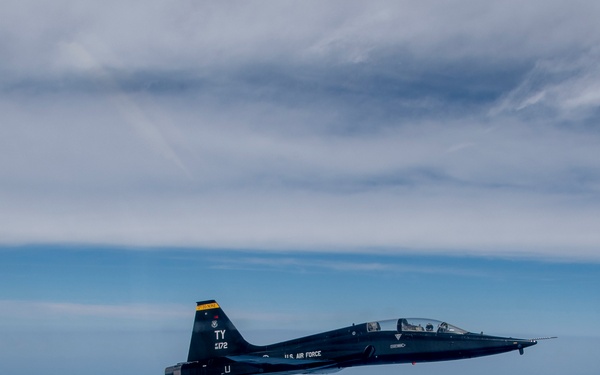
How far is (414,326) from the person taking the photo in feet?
128

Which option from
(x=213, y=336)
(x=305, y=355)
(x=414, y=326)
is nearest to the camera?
(x=414, y=326)

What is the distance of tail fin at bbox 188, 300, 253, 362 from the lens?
4450 centimetres

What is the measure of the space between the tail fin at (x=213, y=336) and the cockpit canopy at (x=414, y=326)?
434 inches

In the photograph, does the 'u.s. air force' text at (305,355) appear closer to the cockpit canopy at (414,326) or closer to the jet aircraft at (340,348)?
the jet aircraft at (340,348)

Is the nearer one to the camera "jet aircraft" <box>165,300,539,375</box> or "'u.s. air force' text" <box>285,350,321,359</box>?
"jet aircraft" <box>165,300,539,375</box>

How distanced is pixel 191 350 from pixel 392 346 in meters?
15.6

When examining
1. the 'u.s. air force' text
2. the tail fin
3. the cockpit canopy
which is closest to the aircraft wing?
the 'u.s. air force' text

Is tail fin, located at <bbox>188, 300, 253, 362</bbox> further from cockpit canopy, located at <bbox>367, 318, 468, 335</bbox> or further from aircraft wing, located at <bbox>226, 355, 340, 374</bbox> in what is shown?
cockpit canopy, located at <bbox>367, 318, 468, 335</bbox>

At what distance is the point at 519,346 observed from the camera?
35812mm

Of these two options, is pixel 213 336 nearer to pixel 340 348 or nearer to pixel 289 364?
pixel 289 364

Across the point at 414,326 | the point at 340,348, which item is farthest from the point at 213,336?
the point at 414,326

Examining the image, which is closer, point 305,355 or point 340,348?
point 340,348

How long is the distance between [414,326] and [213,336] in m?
15.7

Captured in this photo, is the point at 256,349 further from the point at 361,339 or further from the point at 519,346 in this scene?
the point at 519,346
